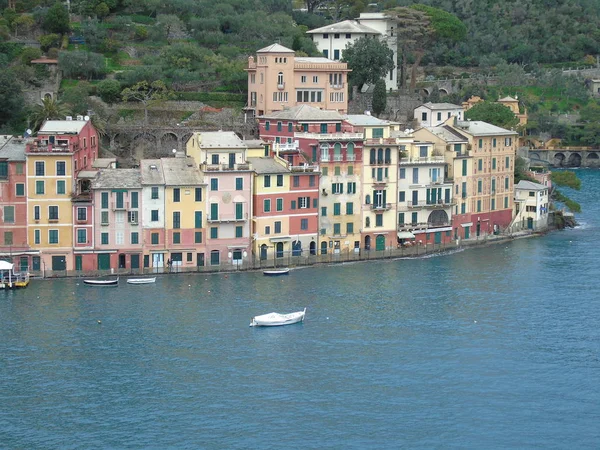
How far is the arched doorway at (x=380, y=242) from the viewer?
263 ft

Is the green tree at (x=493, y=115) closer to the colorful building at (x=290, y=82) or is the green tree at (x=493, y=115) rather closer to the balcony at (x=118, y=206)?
the colorful building at (x=290, y=82)

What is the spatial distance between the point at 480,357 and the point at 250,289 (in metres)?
15.6

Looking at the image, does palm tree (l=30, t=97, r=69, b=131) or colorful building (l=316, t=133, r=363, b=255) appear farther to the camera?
palm tree (l=30, t=97, r=69, b=131)

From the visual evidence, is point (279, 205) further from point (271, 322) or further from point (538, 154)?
point (538, 154)

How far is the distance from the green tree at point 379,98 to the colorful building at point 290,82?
4.12 metres

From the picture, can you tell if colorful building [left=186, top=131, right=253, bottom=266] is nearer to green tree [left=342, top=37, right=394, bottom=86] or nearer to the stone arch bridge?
green tree [left=342, top=37, right=394, bottom=86]

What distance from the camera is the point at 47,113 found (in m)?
85.1

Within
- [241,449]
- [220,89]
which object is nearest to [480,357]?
[241,449]

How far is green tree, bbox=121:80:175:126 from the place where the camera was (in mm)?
92750

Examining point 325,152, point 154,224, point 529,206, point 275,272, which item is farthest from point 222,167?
point 529,206

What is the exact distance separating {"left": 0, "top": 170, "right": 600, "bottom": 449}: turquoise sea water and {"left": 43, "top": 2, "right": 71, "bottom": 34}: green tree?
1476 inches

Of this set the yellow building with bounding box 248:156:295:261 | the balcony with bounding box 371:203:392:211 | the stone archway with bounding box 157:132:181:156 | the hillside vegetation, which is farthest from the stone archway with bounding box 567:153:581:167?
the yellow building with bounding box 248:156:295:261

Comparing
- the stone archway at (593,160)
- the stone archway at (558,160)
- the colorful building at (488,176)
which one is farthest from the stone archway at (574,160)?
the colorful building at (488,176)

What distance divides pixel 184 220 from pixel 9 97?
21.1 metres
